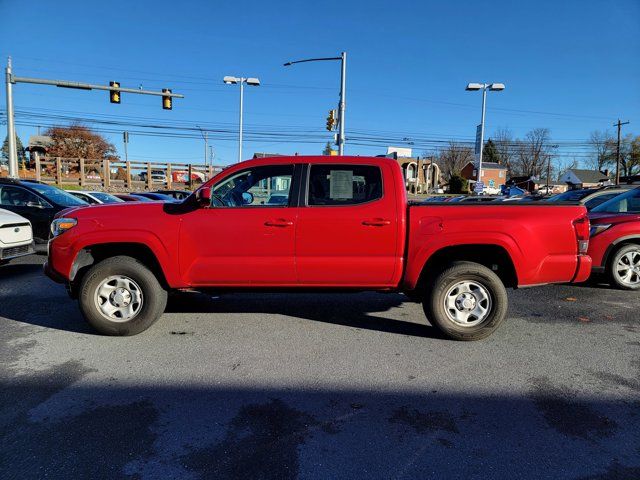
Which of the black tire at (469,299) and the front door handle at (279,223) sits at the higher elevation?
the front door handle at (279,223)

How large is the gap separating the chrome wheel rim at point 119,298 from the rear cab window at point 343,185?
2151 mm

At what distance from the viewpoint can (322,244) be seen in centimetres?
449

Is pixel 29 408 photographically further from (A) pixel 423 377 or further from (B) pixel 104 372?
(A) pixel 423 377

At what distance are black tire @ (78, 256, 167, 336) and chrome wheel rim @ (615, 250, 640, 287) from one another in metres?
7.03

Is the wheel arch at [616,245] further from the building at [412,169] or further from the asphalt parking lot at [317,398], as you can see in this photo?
the building at [412,169]

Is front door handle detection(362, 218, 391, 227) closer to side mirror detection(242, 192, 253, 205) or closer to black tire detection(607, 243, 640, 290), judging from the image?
side mirror detection(242, 192, 253, 205)

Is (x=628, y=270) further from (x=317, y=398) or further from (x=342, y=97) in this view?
(x=342, y=97)

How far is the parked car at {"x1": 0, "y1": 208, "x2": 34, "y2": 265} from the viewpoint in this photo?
23.2 feet

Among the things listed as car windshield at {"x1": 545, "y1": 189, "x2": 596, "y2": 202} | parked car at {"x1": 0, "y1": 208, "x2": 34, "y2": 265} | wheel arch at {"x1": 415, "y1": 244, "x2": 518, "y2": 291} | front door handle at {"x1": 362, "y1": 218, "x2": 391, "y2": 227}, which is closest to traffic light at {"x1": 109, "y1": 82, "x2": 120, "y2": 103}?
parked car at {"x1": 0, "y1": 208, "x2": 34, "y2": 265}

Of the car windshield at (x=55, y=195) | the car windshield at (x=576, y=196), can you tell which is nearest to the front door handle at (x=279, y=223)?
the car windshield at (x=55, y=195)

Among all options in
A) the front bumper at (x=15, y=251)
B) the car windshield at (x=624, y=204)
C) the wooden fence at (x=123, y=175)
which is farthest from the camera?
the wooden fence at (x=123, y=175)

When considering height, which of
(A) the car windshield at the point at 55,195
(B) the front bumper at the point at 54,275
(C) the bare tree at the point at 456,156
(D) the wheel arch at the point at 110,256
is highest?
(C) the bare tree at the point at 456,156

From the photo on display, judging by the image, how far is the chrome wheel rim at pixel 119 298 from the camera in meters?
4.57

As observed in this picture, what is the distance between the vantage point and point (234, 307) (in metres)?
5.83
